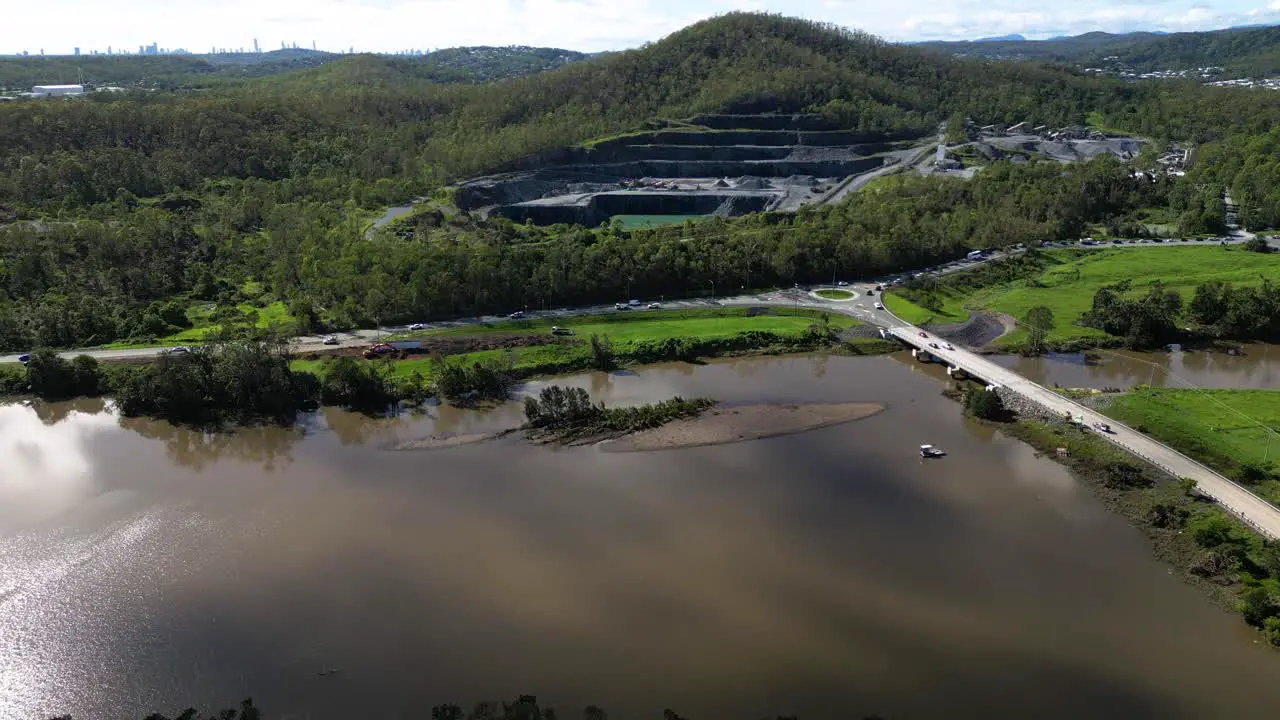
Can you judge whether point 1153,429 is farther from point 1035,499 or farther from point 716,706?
point 716,706

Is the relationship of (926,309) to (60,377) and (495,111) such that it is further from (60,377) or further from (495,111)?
(495,111)

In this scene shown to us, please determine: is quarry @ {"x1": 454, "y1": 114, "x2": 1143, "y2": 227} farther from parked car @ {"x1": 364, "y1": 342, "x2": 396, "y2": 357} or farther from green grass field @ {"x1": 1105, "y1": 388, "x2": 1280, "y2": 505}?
green grass field @ {"x1": 1105, "y1": 388, "x2": 1280, "y2": 505}

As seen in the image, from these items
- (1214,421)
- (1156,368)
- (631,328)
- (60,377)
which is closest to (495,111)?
(631,328)

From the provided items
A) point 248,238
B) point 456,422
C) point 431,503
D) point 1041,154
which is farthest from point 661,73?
point 431,503

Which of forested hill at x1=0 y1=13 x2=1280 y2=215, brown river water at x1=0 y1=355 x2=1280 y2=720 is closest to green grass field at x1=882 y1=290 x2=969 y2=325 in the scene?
brown river water at x1=0 y1=355 x2=1280 y2=720

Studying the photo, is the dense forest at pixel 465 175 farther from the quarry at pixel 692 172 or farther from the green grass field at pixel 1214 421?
the green grass field at pixel 1214 421

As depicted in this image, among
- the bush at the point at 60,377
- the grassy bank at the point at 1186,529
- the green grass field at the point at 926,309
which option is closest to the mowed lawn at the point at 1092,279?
the green grass field at the point at 926,309
